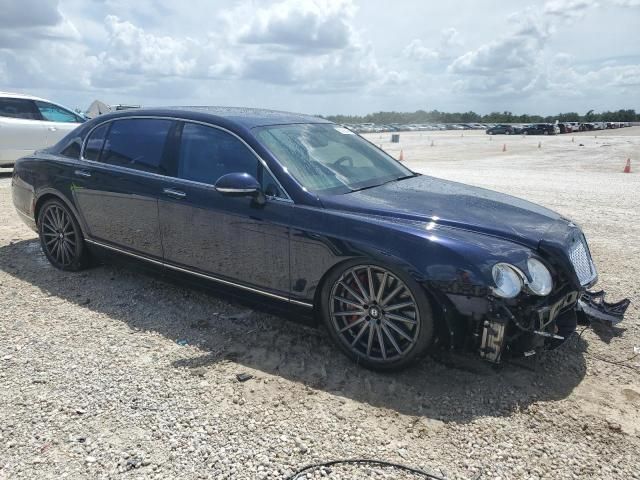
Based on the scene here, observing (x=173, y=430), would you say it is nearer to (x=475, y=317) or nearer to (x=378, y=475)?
(x=378, y=475)

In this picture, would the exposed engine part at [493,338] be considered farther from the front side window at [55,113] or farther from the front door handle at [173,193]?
the front side window at [55,113]

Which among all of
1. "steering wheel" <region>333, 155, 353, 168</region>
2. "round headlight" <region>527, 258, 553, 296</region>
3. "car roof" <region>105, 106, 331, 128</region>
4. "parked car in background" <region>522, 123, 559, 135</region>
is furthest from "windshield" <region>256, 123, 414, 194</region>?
"parked car in background" <region>522, 123, 559, 135</region>

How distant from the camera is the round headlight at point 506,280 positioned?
2.98 m

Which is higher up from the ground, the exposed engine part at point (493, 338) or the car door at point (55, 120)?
the car door at point (55, 120)

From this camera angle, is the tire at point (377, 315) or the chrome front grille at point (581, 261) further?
the chrome front grille at point (581, 261)

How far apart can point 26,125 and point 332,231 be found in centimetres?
1081

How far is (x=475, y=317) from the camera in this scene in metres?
3.01

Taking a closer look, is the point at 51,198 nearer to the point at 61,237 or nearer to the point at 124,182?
the point at 61,237

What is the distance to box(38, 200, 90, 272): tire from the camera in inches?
202

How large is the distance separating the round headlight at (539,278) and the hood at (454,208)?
16 cm

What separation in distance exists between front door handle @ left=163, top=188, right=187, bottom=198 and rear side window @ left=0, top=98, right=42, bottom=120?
9.38 m

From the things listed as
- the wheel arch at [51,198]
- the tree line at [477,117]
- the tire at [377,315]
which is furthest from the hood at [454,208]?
the tree line at [477,117]

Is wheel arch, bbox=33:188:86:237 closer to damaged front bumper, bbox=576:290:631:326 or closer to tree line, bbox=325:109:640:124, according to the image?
damaged front bumper, bbox=576:290:631:326

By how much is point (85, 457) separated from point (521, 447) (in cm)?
221
